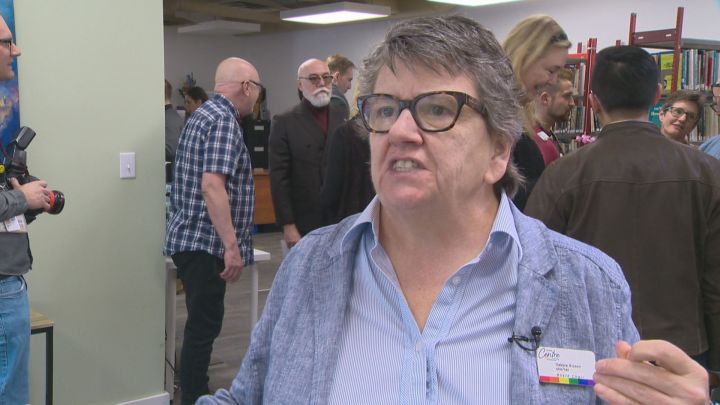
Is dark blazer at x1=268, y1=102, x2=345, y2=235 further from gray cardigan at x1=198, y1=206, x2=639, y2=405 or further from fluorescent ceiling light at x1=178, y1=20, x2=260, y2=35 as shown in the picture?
fluorescent ceiling light at x1=178, y1=20, x2=260, y2=35

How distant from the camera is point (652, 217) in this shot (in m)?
2.29

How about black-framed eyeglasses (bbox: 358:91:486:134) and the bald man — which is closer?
black-framed eyeglasses (bbox: 358:91:486:134)

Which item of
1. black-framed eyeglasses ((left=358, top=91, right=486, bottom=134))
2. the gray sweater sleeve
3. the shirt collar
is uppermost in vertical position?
black-framed eyeglasses ((left=358, top=91, right=486, bottom=134))

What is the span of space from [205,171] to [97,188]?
1.68 feet

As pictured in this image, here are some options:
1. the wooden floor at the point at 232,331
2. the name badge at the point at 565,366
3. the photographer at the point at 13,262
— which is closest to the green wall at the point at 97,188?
the wooden floor at the point at 232,331

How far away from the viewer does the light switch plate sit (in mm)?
3506

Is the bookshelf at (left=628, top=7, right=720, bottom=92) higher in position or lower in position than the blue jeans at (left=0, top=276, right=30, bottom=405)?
higher

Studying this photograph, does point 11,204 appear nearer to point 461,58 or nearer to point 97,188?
point 97,188

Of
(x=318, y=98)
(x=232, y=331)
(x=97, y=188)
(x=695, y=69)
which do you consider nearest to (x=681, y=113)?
(x=695, y=69)

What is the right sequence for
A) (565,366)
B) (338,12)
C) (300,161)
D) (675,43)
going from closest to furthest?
(565,366)
(300,161)
(675,43)
(338,12)

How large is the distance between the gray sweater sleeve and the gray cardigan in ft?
4.95

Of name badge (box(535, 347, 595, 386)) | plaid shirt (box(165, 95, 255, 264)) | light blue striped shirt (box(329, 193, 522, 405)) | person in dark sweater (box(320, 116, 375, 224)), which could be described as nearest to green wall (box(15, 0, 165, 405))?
plaid shirt (box(165, 95, 255, 264))

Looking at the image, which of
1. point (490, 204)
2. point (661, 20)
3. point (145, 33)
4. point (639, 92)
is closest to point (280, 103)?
point (661, 20)

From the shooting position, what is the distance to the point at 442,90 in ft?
3.97
